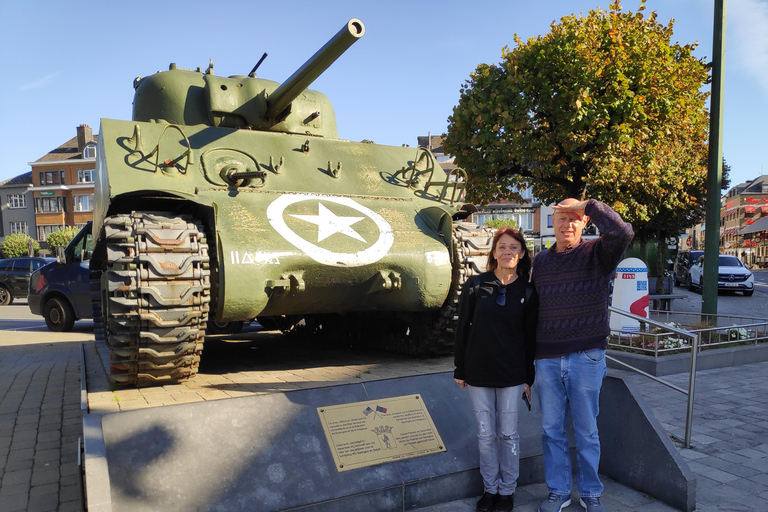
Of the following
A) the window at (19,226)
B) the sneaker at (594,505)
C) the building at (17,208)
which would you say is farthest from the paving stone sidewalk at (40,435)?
the window at (19,226)

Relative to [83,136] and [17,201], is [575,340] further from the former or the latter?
[17,201]

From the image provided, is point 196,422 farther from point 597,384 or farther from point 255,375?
point 597,384

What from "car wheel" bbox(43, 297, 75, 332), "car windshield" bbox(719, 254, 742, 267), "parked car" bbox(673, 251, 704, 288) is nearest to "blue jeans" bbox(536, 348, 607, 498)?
"car wheel" bbox(43, 297, 75, 332)

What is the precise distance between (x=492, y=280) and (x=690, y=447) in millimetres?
2547

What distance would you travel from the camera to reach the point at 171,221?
446 cm

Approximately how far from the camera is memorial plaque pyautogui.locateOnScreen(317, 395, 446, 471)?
375 cm

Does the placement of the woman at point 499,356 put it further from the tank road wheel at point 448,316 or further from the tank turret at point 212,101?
the tank turret at point 212,101

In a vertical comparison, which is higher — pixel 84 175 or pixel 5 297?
pixel 84 175

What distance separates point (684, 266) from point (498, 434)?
24566 millimetres

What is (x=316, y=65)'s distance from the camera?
539 centimetres

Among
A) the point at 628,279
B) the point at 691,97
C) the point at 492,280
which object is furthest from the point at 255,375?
the point at 691,97

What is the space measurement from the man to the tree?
7.17 meters

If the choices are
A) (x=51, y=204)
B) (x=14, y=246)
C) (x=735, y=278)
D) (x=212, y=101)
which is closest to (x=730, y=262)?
(x=735, y=278)

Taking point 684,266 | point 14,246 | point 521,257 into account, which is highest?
point 521,257
